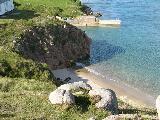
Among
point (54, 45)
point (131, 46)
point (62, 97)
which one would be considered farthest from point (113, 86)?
point (62, 97)

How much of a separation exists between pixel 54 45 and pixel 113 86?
43.4 ft

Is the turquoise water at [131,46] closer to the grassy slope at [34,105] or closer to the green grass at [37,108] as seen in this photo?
the grassy slope at [34,105]

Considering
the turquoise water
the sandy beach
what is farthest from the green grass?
the turquoise water

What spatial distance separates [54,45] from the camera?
67.2m

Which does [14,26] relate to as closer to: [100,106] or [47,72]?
[47,72]

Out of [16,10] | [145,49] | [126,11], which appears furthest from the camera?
[126,11]

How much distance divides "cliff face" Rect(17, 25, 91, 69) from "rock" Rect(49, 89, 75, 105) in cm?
2899

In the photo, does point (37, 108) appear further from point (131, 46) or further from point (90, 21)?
point (90, 21)

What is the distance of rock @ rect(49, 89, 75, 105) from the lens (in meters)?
29.0

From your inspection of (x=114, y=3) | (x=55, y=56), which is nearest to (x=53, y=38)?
(x=55, y=56)

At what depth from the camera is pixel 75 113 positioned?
92.2ft

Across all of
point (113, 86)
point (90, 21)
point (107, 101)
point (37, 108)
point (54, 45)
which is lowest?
point (113, 86)

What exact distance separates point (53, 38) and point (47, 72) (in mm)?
19976

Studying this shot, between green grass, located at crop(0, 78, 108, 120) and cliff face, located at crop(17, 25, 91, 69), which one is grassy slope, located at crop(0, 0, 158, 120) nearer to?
green grass, located at crop(0, 78, 108, 120)
